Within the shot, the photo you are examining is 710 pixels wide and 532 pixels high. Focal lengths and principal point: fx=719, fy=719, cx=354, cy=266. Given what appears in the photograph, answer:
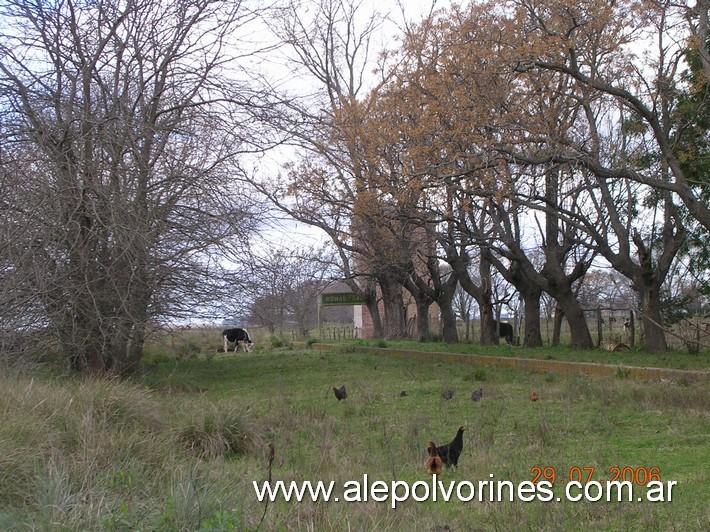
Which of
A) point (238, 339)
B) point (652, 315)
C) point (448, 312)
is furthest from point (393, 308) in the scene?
point (652, 315)

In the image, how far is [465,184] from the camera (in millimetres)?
16359

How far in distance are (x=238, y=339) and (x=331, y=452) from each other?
21417mm

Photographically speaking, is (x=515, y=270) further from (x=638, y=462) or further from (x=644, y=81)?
(x=638, y=462)

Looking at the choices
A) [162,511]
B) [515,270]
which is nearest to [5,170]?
[162,511]

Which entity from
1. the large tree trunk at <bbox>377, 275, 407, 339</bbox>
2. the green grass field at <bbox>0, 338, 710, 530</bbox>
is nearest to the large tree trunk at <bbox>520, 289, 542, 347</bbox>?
the large tree trunk at <bbox>377, 275, 407, 339</bbox>

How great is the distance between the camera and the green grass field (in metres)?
4.45

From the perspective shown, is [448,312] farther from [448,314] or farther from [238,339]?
[238,339]

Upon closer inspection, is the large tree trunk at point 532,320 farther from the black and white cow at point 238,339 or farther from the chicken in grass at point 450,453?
the chicken in grass at point 450,453

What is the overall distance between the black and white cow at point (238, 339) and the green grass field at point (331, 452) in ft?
54.0

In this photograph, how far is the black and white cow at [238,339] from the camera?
1087 inches

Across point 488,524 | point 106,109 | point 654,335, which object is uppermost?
point 106,109

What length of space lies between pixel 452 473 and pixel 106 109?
766 centimetres

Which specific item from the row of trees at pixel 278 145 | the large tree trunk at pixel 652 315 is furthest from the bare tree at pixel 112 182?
the large tree trunk at pixel 652 315

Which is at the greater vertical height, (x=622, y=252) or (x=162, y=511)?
(x=622, y=252)
